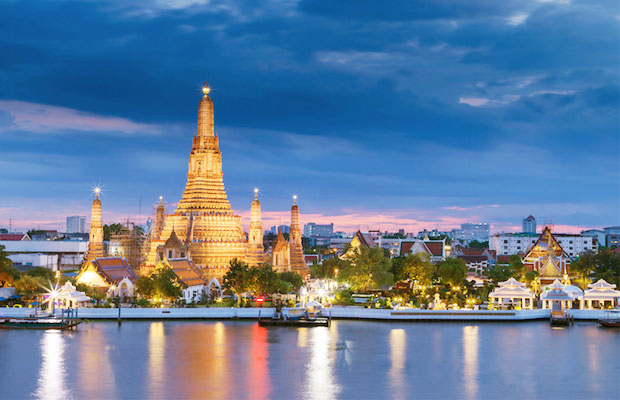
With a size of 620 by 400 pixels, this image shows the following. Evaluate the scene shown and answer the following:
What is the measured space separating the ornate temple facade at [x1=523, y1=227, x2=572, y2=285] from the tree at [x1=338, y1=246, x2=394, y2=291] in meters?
15.8

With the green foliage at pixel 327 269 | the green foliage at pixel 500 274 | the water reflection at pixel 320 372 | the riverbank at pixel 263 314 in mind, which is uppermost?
the green foliage at pixel 327 269

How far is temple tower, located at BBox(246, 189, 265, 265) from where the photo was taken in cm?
8269

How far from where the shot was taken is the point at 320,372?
42250mm

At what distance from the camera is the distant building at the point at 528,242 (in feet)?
498

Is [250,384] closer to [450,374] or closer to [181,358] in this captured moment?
[181,358]

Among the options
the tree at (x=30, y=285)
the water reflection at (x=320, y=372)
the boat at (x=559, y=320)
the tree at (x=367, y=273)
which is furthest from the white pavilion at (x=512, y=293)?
the tree at (x=30, y=285)

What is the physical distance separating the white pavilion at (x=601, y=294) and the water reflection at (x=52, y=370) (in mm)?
42788

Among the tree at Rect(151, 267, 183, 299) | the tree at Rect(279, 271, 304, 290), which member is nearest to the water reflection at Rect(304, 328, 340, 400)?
the tree at Rect(151, 267, 183, 299)

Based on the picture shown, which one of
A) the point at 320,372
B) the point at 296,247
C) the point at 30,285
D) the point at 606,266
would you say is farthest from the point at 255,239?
the point at 320,372

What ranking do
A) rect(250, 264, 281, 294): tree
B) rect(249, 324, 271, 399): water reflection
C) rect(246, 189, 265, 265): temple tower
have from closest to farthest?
rect(249, 324, 271, 399): water reflection, rect(250, 264, 281, 294): tree, rect(246, 189, 265, 265): temple tower

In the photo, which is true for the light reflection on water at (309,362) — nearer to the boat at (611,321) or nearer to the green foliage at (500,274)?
the boat at (611,321)

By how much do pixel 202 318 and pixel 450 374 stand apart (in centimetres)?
2542

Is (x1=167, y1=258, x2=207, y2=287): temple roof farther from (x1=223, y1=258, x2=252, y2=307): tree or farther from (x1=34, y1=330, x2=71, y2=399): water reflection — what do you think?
(x1=34, y1=330, x2=71, y2=399): water reflection

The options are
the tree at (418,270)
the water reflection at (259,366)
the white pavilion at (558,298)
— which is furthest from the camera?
the tree at (418,270)
